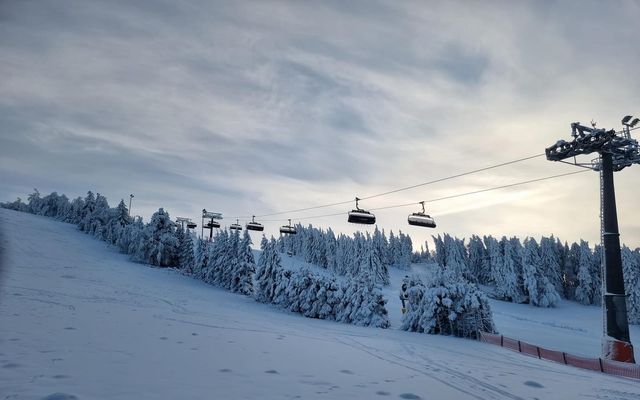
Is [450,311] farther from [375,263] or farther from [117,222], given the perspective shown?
[117,222]

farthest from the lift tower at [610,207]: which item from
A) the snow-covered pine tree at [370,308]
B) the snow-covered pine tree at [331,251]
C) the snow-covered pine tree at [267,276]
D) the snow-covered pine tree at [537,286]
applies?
the snow-covered pine tree at [331,251]

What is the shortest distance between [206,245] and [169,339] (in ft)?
167

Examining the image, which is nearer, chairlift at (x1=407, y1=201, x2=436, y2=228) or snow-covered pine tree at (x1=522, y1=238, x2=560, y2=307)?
chairlift at (x1=407, y1=201, x2=436, y2=228)

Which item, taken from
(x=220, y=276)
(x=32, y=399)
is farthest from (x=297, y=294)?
(x=32, y=399)

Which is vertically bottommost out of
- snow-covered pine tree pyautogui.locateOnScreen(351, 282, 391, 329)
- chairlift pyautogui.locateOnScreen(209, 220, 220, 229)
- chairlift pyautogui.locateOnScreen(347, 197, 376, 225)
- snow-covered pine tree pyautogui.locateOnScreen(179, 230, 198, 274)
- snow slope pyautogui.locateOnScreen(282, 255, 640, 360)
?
snow slope pyautogui.locateOnScreen(282, 255, 640, 360)

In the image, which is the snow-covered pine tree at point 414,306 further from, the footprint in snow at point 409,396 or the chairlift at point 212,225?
the chairlift at point 212,225

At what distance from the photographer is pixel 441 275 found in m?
31.7

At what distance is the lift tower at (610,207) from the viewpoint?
69.5ft

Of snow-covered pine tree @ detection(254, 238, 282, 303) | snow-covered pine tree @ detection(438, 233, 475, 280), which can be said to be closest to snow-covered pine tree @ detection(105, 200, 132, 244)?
snow-covered pine tree @ detection(254, 238, 282, 303)

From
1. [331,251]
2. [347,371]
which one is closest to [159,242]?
[347,371]

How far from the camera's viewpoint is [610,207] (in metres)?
22.8

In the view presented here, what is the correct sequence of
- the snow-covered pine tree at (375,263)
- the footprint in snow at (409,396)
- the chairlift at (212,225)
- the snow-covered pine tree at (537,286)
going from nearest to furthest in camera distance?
the footprint in snow at (409,396) < the chairlift at (212,225) < the snow-covered pine tree at (537,286) < the snow-covered pine tree at (375,263)

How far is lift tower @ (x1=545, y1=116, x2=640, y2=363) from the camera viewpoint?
69.5 feet

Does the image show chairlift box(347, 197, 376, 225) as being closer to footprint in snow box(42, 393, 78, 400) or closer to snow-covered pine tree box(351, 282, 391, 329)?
snow-covered pine tree box(351, 282, 391, 329)
